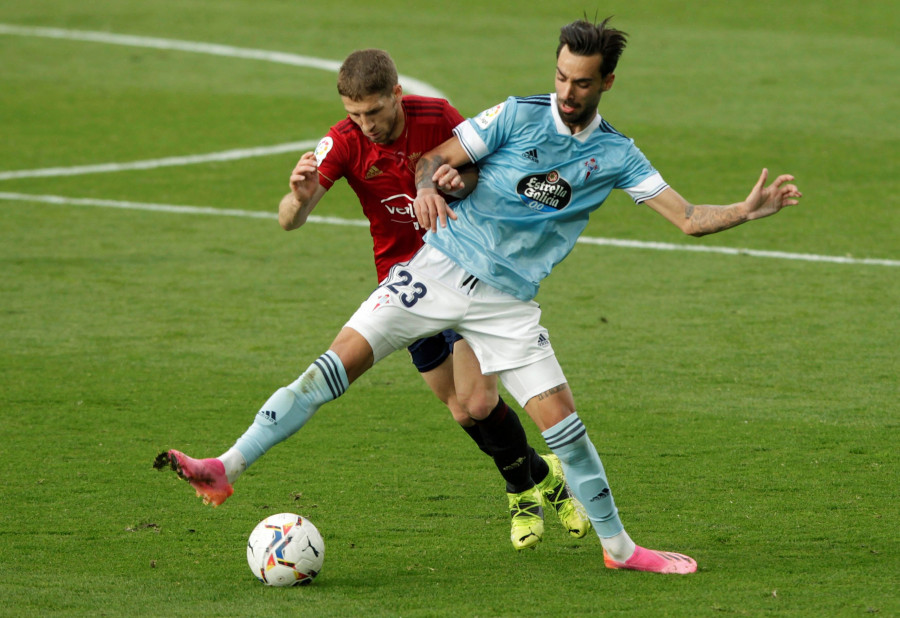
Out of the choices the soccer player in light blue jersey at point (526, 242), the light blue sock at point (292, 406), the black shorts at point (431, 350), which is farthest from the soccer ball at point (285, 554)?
the black shorts at point (431, 350)

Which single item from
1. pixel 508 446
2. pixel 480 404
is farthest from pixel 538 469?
pixel 480 404

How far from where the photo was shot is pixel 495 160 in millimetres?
5148

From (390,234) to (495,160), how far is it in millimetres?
670

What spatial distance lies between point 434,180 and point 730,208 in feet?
3.80

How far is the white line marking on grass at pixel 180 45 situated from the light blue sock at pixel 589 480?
13931 mm

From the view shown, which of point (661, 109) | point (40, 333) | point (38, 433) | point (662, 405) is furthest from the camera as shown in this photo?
point (661, 109)

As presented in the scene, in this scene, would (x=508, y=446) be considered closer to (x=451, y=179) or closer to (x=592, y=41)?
(x=451, y=179)

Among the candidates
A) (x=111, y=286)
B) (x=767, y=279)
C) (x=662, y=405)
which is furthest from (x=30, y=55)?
(x=662, y=405)

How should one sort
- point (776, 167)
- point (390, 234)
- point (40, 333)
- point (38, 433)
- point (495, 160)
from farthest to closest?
point (776, 167) → point (40, 333) → point (38, 433) → point (390, 234) → point (495, 160)

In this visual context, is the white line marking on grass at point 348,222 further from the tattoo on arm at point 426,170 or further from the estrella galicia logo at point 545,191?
the tattoo on arm at point 426,170

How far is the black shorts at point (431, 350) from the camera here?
18.7 feet

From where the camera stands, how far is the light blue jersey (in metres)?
5.04

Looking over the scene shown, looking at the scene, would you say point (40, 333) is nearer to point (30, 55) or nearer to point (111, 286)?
point (111, 286)

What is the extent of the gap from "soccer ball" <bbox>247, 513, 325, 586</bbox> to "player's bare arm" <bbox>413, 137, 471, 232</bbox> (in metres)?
1.30
